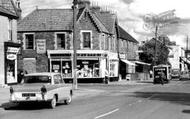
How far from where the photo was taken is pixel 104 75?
5294cm

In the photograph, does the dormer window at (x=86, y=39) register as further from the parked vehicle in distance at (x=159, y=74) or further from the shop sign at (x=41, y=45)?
the parked vehicle in distance at (x=159, y=74)

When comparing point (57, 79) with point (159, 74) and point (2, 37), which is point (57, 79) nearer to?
point (2, 37)

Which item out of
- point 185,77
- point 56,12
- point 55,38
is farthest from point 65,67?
point 185,77

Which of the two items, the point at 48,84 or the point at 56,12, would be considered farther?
the point at 56,12

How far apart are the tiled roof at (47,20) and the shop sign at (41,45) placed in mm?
1534

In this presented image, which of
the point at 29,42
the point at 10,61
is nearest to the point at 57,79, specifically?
the point at 10,61

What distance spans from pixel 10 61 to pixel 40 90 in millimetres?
17611

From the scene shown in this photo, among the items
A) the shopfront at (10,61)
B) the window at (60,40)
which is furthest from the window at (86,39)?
the shopfront at (10,61)

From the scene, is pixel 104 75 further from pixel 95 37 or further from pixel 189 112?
pixel 189 112

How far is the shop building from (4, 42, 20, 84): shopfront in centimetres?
1653

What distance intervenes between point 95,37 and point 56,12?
670 centimetres

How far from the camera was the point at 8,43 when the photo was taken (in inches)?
1305

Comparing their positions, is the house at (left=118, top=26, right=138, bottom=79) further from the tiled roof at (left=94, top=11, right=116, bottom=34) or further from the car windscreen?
the car windscreen

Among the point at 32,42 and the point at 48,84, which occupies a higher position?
the point at 32,42
